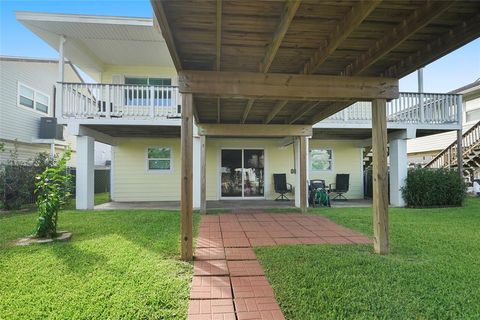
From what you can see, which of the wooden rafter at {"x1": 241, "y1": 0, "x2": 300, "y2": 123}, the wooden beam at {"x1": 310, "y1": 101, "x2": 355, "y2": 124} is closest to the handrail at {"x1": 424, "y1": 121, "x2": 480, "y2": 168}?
the wooden beam at {"x1": 310, "y1": 101, "x2": 355, "y2": 124}

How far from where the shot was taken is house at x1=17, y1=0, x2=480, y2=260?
3.08 meters

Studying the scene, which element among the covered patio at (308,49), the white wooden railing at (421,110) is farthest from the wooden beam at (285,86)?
the white wooden railing at (421,110)

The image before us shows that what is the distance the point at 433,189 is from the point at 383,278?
7.58 m

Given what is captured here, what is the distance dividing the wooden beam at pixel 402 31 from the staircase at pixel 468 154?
1198 cm

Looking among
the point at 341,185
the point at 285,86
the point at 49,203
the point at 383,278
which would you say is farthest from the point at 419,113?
the point at 49,203

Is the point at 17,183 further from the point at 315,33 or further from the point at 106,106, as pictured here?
the point at 315,33

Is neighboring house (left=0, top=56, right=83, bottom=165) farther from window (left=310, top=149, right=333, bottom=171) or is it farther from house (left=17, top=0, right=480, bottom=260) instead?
window (left=310, top=149, right=333, bottom=171)

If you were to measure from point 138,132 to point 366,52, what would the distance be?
333 inches

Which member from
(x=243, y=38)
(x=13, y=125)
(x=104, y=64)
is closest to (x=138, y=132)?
(x=104, y=64)

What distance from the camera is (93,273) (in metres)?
3.49

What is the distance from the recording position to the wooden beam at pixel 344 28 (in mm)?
2715

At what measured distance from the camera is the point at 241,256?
4.23 m

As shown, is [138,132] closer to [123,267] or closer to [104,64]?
[104,64]

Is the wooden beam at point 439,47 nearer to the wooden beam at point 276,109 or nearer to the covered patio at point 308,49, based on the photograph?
the covered patio at point 308,49
